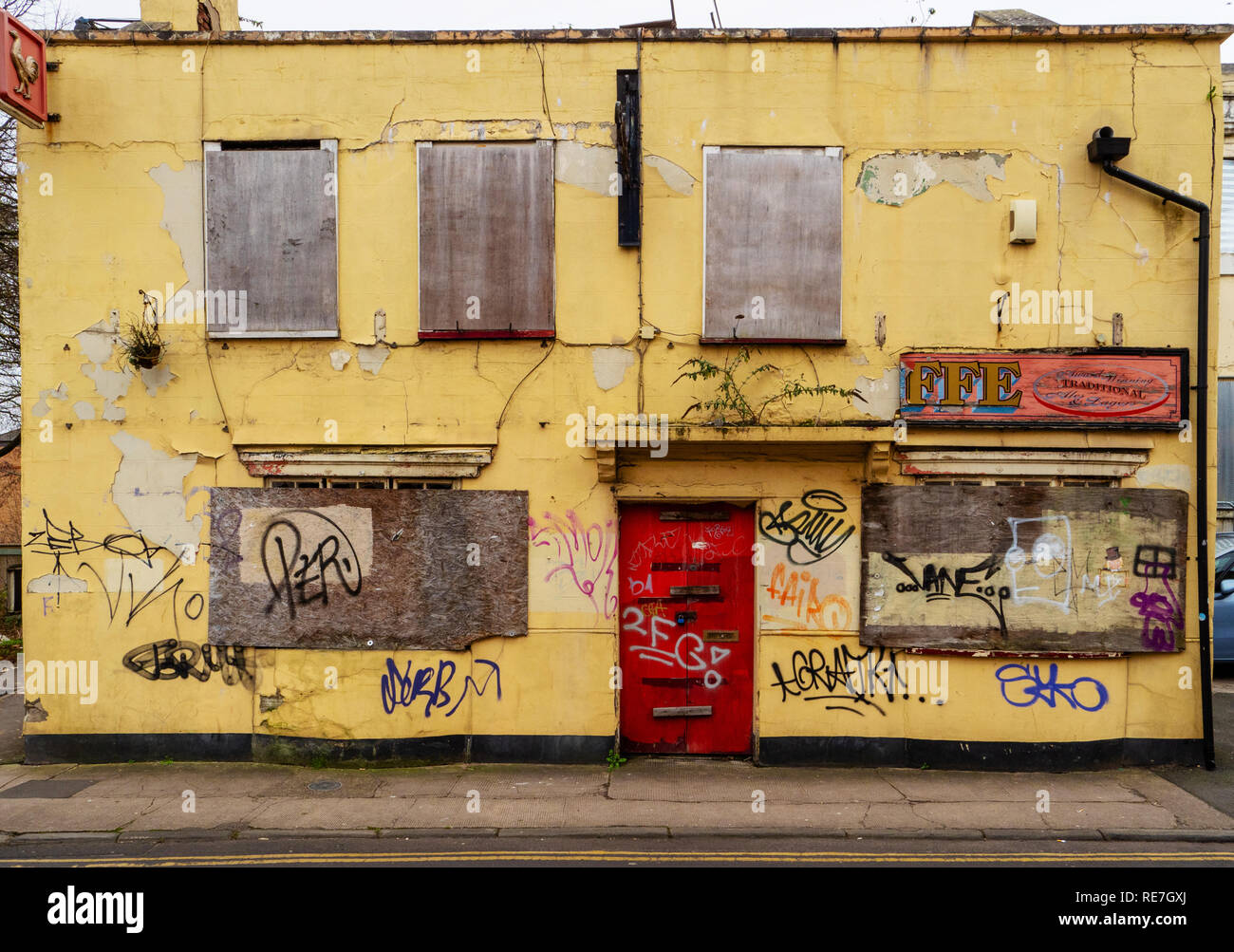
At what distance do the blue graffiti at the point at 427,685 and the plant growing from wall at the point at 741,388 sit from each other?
11.2ft

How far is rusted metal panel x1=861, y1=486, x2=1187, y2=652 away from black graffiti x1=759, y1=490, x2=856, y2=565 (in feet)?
0.87

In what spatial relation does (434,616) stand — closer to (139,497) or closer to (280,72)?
(139,497)

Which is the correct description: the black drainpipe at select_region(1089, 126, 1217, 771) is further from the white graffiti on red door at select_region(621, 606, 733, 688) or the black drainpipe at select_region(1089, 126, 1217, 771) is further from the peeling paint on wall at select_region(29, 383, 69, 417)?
the peeling paint on wall at select_region(29, 383, 69, 417)

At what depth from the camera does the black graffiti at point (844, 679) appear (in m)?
8.41

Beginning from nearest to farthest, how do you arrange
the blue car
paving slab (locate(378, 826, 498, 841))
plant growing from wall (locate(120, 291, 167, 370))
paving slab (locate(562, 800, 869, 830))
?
paving slab (locate(378, 826, 498, 841)) < paving slab (locate(562, 800, 869, 830)) < plant growing from wall (locate(120, 291, 167, 370)) < the blue car

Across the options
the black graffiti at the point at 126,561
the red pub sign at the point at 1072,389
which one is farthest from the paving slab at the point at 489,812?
the red pub sign at the point at 1072,389

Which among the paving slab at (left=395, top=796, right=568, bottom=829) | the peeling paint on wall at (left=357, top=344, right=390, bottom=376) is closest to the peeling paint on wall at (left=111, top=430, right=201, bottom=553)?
the peeling paint on wall at (left=357, top=344, right=390, bottom=376)

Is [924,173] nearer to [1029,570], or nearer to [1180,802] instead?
[1029,570]

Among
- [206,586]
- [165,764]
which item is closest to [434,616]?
[206,586]

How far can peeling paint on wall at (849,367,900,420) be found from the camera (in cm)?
842

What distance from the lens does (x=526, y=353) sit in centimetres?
848

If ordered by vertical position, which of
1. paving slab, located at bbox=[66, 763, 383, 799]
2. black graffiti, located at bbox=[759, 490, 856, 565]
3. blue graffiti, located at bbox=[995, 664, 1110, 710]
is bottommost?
paving slab, located at bbox=[66, 763, 383, 799]

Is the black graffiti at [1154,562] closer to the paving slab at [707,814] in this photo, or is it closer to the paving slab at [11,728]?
the paving slab at [707,814]
